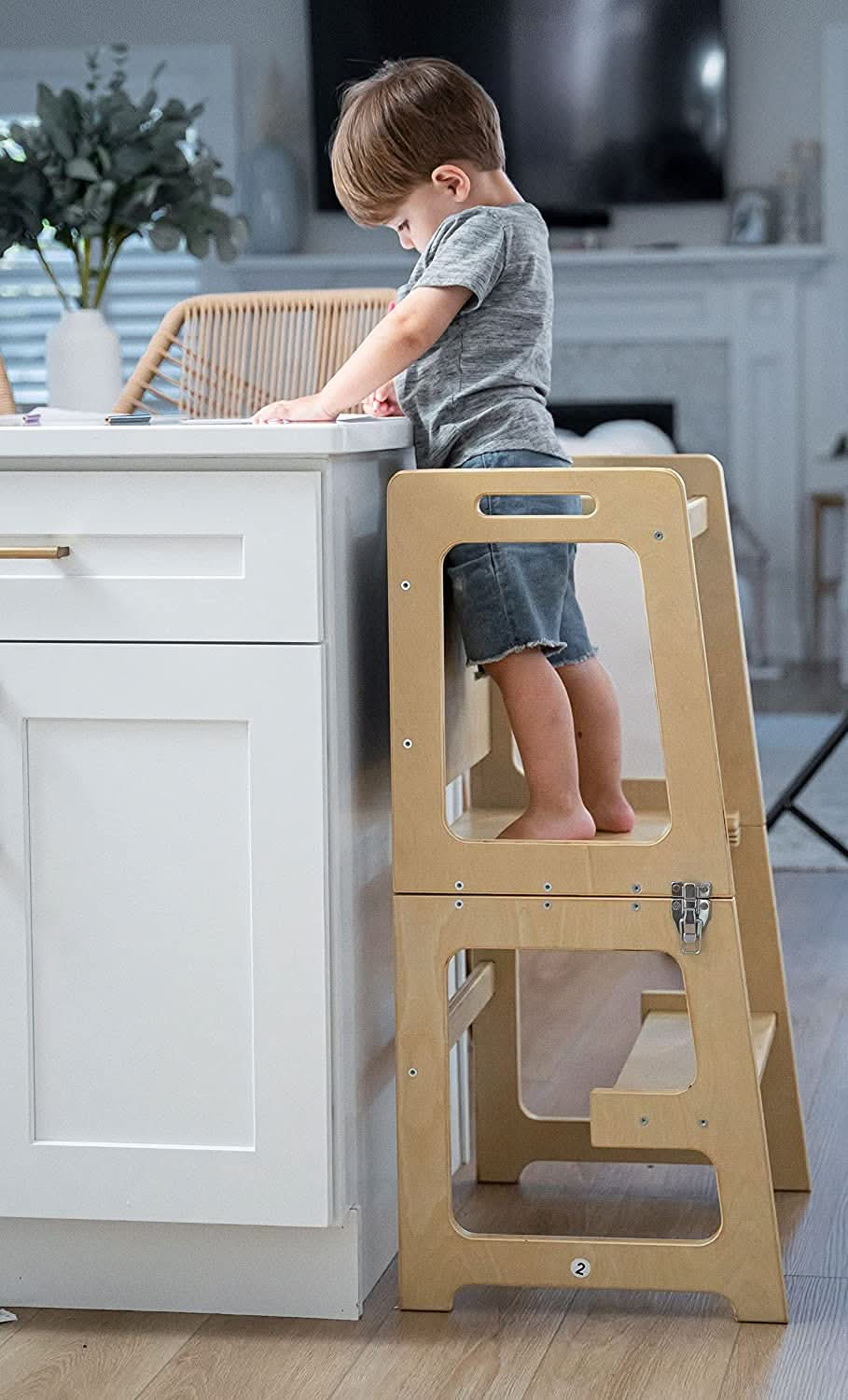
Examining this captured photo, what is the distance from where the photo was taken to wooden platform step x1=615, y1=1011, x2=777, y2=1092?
5.63ft

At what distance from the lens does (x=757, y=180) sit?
6.90 meters

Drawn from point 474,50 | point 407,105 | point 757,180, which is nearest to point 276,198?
point 474,50

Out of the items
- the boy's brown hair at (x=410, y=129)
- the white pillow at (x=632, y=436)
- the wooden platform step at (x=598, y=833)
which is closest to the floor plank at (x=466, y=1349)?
the wooden platform step at (x=598, y=833)

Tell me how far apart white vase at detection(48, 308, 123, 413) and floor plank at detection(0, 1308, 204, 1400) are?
1.13m

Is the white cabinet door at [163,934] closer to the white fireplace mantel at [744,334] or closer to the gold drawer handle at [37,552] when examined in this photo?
the gold drawer handle at [37,552]

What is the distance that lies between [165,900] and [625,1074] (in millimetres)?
462

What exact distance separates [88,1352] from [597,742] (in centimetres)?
72

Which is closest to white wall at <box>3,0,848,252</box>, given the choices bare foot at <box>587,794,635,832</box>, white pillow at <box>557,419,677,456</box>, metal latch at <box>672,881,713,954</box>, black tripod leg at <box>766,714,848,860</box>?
white pillow at <box>557,419,677,456</box>

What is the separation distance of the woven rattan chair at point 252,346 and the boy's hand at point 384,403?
0.36 m

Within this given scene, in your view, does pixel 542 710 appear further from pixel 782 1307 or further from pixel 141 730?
pixel 782 1307

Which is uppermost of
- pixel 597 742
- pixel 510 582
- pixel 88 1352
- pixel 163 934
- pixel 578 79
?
pixel 578 79

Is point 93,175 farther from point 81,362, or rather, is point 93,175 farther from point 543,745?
point 543,745

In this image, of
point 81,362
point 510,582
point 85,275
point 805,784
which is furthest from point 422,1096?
point 805,784

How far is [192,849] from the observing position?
5.23ft
